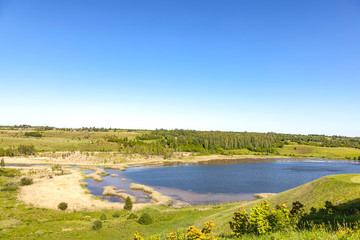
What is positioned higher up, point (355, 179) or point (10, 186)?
point (355, 179)

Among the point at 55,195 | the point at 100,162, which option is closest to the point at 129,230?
the point at 55,195

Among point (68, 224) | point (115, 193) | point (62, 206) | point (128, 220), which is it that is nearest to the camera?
point (68, 224)

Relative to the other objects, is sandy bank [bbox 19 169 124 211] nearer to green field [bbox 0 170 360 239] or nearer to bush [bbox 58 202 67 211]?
bush [bbox 58 202 67 211]

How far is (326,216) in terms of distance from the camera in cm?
1742

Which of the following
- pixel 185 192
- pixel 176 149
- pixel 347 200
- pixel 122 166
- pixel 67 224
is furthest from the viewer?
pixel 176 149

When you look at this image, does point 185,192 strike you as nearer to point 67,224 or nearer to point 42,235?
point 67,224

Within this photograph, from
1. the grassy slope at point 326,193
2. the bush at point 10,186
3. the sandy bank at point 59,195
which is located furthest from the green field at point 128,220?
the bush at point 10,186

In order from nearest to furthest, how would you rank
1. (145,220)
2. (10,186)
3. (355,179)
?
(355,179) < (145,220) < (10,186)

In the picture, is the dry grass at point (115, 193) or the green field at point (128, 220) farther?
the dry grass at point (115, 193)

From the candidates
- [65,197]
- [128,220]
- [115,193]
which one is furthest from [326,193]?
[65,197]

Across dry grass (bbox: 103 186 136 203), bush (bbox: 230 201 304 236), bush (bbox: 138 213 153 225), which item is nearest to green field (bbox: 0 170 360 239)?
bush (bbox: 138 213 153 225)

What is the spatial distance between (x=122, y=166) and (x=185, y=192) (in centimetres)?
6128

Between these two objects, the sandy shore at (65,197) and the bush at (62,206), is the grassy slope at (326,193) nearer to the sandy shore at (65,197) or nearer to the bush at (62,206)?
the sandy shore at (65,197)

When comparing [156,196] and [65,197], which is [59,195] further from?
[156,196]
